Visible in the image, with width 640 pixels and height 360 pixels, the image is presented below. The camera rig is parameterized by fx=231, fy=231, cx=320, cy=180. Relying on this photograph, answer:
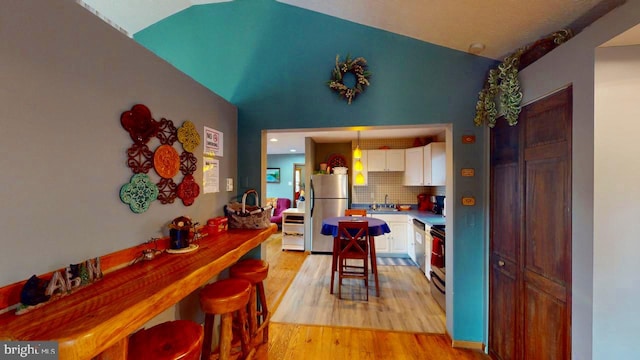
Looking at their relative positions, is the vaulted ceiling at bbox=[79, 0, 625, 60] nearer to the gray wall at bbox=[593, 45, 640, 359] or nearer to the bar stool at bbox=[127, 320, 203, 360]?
the gray wall at bbox=[593, 45, 640, 359]

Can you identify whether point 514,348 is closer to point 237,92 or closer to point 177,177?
point 177,177

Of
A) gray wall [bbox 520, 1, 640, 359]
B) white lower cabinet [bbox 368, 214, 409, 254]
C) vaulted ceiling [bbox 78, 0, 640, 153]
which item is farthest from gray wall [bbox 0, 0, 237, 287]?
white lower cabinet [bbox 368, 214, 409, 254]

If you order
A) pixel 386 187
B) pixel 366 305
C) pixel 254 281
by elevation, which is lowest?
pixel 366 305

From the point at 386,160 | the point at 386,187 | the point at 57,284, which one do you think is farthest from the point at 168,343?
the point at 386,187

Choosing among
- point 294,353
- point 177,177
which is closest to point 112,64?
point 177,177

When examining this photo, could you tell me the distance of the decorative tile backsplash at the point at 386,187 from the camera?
485cm

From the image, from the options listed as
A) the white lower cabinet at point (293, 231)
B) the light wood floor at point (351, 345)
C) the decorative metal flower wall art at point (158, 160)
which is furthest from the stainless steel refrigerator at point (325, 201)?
the decorative metal flower wall art at point (158, 160)

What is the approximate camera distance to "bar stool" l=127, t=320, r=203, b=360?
38.2 inches

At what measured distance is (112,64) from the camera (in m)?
1.10

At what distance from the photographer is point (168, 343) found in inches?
40.3

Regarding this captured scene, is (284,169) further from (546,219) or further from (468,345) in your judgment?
(546,219)

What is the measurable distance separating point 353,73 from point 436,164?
2.62 m

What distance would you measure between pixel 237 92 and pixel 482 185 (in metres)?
2.47

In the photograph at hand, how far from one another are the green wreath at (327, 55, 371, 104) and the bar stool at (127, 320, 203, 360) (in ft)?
6.67
